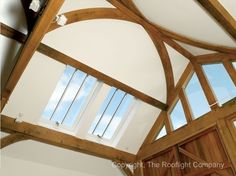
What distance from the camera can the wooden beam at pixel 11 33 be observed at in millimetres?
3941

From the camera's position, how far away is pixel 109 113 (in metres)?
6.00

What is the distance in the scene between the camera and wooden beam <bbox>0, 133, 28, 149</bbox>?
4.53m

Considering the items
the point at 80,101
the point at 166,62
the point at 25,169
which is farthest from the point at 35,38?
the point at 166,62

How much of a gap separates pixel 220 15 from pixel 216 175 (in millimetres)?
3192

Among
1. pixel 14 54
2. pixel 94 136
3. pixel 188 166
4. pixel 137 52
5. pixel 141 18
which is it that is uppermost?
pixel 141 18

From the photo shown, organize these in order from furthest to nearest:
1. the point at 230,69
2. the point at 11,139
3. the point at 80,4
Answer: the point at 230,69 → the point at 11,139 → the point at 80,4

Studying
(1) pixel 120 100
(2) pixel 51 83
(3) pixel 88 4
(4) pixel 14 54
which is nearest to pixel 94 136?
(1) pixel 120 100

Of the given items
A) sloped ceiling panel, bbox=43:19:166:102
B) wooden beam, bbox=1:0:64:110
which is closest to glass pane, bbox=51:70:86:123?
sloped ceiling panel, bbox=43:19:166:102

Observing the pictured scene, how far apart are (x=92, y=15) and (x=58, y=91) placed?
1842mm

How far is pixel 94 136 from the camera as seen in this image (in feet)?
19.4

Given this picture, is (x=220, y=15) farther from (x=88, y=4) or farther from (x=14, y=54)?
(x=14, y=54)

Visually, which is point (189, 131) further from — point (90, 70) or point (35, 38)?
point (35, 38)

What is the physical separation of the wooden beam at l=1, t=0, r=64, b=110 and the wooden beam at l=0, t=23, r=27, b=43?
724mm

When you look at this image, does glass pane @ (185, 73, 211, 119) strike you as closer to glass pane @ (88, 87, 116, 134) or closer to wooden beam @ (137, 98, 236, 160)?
wooden beam @ (137, 98, 236, 160)
